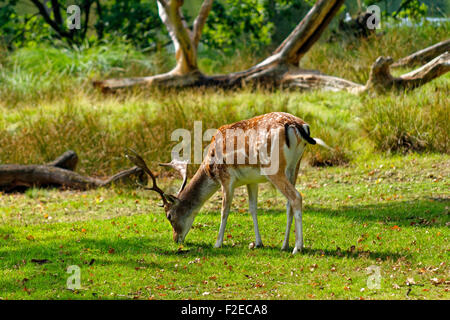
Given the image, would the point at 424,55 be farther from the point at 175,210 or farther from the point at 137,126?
the point at 175,210

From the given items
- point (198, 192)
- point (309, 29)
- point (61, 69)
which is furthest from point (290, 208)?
point (61, 69)

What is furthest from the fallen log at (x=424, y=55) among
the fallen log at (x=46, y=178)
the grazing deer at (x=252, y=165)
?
the grazing deer at (x=252, y=165)

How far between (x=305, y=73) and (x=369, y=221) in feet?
31.4

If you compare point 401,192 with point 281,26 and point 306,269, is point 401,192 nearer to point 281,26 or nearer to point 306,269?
point 306,269

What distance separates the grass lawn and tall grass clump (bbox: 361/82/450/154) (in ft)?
3.44

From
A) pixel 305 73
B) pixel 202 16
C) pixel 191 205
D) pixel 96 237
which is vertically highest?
pixel 202 16

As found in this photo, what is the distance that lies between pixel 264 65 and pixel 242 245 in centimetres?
1089

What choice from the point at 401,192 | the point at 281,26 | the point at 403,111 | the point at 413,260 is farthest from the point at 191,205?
the point at 281,26

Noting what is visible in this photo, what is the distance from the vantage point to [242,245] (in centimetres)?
799

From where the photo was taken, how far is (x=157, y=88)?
18031mm

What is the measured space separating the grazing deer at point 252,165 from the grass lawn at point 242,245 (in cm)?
48

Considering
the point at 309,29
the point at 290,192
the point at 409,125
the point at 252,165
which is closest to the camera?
the point at 290,192

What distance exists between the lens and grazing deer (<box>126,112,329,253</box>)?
6988 mm

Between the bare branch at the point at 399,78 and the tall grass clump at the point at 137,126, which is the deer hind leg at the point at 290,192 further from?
the bare branch at the point at 399,78
